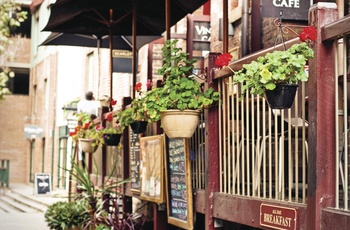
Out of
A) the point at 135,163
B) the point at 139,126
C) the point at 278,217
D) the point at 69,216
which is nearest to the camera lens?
the point at 278,217

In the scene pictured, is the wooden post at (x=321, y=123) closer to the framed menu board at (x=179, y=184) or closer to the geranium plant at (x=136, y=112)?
the framed menu board at (x=179, y=184)

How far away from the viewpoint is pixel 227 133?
599 cm

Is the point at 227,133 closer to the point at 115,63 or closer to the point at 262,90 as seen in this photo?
the point at 262,90

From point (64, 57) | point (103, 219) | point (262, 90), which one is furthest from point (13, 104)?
point (262, 90)

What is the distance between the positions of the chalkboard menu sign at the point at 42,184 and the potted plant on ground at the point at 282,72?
18.9 metres

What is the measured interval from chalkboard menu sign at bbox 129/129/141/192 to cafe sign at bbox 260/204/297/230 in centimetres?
359

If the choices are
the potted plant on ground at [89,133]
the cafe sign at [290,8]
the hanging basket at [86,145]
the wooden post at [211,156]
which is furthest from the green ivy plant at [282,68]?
the hanging basket at [86,145]

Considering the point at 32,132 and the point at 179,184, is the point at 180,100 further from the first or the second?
the point at 32,132

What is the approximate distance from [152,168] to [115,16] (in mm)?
3883

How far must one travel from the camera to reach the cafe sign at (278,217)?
457 cm

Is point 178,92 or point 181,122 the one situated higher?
point 178,92

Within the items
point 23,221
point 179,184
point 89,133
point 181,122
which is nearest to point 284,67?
point 181,122

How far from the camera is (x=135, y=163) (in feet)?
28.7

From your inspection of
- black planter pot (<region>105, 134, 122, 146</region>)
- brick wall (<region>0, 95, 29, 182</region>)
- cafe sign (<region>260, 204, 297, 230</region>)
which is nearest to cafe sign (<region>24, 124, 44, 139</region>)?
brick wall (<region>0, 95, 29, 182</region>)
